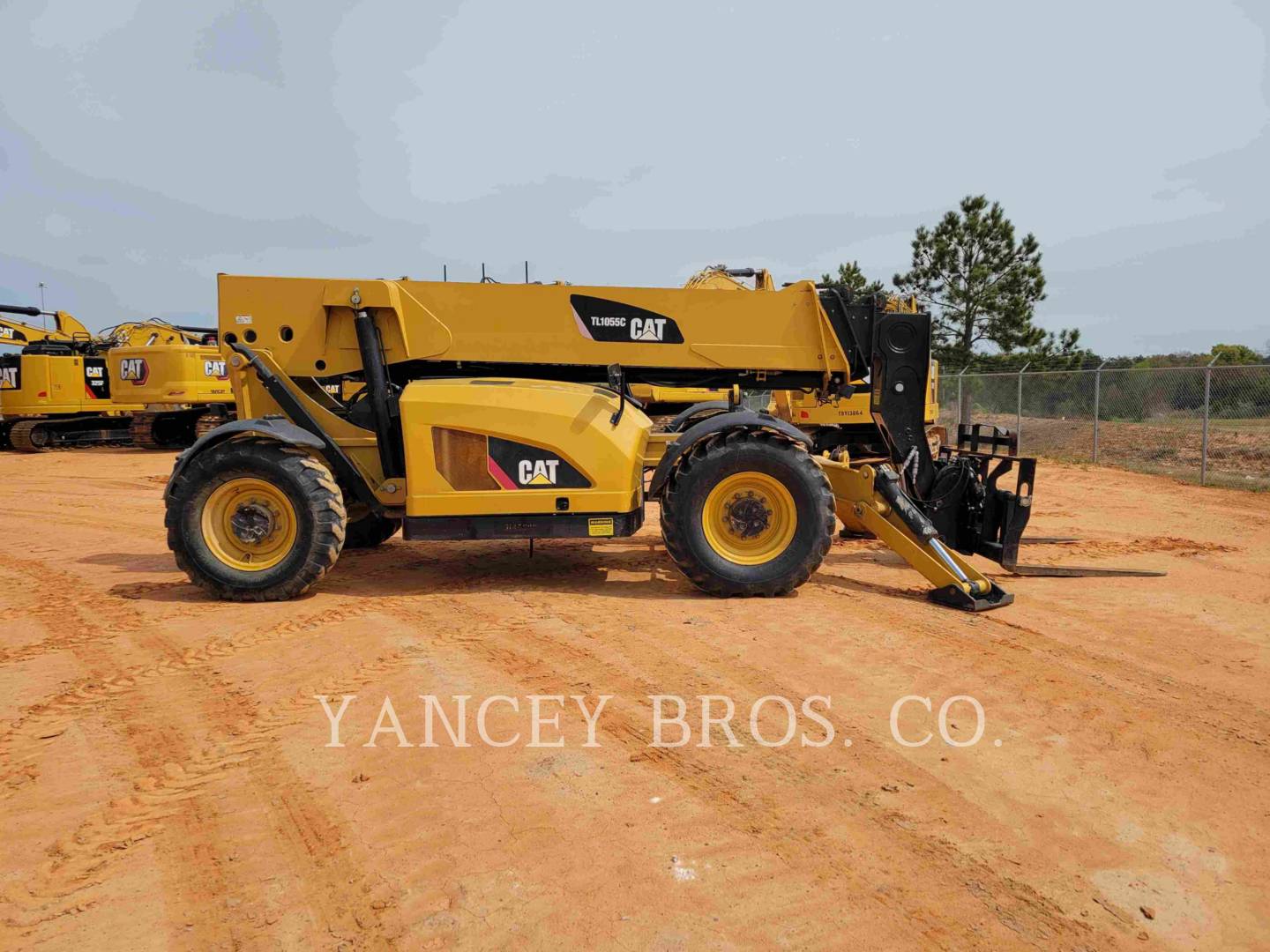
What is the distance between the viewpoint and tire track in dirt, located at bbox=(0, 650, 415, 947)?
275 centimetres

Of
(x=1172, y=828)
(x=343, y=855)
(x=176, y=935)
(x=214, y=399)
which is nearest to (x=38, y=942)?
(x=176, y=935)

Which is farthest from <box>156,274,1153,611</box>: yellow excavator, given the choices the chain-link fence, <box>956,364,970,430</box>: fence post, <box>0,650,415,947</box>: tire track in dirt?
<box>956,364,970,430</box>: fence post

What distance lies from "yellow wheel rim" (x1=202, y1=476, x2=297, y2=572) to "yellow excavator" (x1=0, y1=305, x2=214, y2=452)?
1810 centimetres

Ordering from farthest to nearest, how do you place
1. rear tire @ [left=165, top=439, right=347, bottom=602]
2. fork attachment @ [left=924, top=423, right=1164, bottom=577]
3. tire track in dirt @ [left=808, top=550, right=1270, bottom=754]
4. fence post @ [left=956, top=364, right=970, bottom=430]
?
fence post @ [left=956, top=364, right=970, bottom=430] < fork attachment @ [left=924, top=423, right=1164, bottom=577] < rear tire @ [left=165, top=439, right=347, bottom=602] < tire track in dirt @ [left=808, top=550, right=1270, bottom=754]

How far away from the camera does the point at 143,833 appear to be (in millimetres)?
3217

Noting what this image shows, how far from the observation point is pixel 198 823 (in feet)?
10.8

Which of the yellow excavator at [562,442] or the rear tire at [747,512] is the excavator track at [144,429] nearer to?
the yellow excavator at [562,442]

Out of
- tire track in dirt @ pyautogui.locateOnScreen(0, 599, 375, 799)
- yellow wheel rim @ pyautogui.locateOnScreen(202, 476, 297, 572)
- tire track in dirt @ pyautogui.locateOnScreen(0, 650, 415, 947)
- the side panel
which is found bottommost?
tire track in dirt @ pyautogui.locateOnScreen(0, 650, 415, 947)

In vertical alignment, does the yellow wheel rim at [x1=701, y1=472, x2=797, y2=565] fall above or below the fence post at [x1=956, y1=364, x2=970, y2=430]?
below

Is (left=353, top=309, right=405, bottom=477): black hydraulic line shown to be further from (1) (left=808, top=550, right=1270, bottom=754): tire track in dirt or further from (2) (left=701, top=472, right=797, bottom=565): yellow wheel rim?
(1) (left=808, top=550, right=1270, bottom=754): tire track in dirt

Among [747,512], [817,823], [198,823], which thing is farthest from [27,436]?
[817,823]

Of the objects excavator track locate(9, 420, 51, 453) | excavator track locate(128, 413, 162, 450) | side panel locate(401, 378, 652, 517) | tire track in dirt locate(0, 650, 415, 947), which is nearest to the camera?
tire track in dirt locate(0, 650, 415, 947)

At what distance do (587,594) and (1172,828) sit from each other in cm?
417

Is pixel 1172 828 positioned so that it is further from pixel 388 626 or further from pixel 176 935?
pixel 388 626
